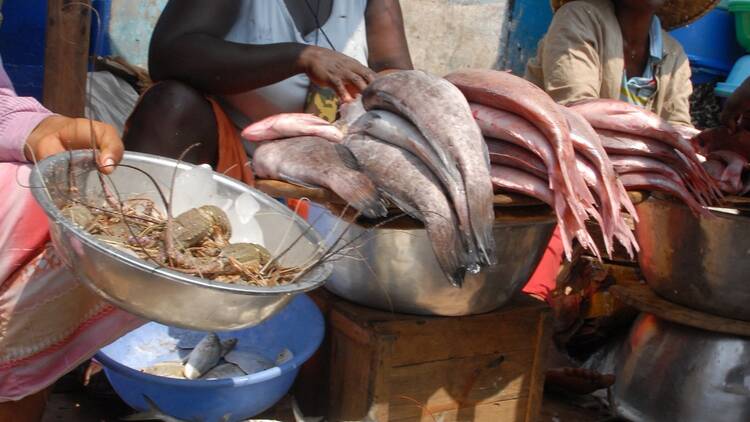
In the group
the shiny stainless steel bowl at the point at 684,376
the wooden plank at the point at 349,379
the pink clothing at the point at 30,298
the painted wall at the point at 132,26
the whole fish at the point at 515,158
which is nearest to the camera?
the pink clothing at the point at 30,298

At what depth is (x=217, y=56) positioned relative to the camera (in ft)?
9.39

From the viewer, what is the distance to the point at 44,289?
6.91ft

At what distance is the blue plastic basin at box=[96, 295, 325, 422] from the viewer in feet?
7.64

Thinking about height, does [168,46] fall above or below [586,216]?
above

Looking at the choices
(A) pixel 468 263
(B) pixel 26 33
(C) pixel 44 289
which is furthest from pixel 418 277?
(B) pixel 26 33

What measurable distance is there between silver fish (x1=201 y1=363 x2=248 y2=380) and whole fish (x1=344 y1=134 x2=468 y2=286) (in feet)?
2.78

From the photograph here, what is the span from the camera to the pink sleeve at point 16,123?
2.09 m

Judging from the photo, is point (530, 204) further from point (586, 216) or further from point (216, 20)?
point (216, 20)

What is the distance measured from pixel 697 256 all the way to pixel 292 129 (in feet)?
5.07

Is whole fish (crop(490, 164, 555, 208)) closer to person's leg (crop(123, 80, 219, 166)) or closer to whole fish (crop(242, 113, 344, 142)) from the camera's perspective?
whole fish (crop(242, 113, 344, 142))

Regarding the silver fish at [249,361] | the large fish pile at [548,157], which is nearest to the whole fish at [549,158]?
the large fish pile at [548,157]

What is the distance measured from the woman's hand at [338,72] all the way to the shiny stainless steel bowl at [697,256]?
1.20 meters

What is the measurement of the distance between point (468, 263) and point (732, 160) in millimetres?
1404

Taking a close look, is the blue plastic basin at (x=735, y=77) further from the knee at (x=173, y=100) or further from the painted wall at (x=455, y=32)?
the knee at (x=173, y=100)
